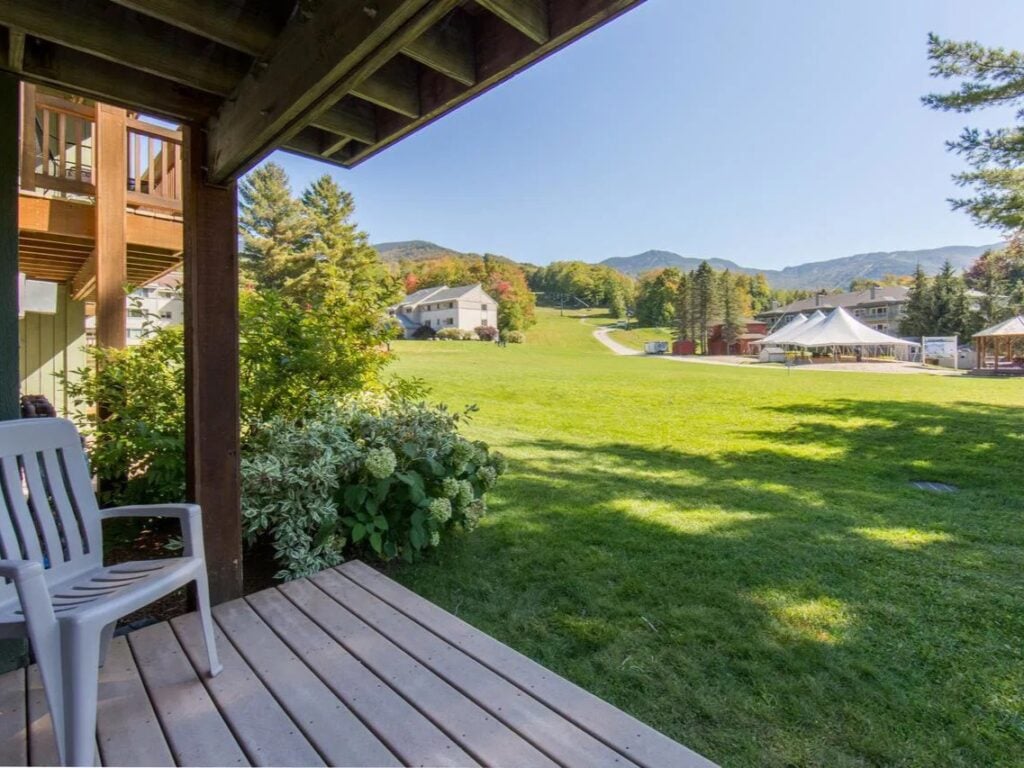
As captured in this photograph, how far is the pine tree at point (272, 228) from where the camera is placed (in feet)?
98.0

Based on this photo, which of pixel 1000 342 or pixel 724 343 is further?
pixel 724 343

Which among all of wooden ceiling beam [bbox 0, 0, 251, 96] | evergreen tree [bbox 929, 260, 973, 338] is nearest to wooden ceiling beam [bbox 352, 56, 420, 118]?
wooden ceiling beam [bbox 0, 0, 251, 96]

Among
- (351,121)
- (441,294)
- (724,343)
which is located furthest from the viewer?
(441,294)

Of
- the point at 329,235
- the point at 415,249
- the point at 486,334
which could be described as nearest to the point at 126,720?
the point at 329,235

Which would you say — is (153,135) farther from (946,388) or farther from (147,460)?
(946,388)

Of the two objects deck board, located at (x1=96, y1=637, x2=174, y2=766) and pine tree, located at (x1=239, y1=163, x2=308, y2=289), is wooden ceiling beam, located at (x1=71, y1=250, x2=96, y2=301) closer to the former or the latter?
deck board, located at (x1=96, y1=637, x2=174, y2=766)

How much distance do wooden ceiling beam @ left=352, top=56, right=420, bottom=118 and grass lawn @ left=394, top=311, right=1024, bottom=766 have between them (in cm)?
216

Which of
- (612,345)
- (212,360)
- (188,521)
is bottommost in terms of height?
(188,521)

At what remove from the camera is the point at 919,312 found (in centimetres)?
3105

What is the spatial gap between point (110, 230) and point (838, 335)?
26453 millimetres

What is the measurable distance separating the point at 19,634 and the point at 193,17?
1.73m

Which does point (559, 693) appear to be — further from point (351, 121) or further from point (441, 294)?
point (441, 294)

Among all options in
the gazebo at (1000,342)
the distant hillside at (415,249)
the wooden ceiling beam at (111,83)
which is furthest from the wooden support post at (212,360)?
the distant hillside at (415,249)

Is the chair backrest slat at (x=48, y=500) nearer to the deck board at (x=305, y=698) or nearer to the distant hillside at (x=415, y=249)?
the deck board at (x=305, y=698)
